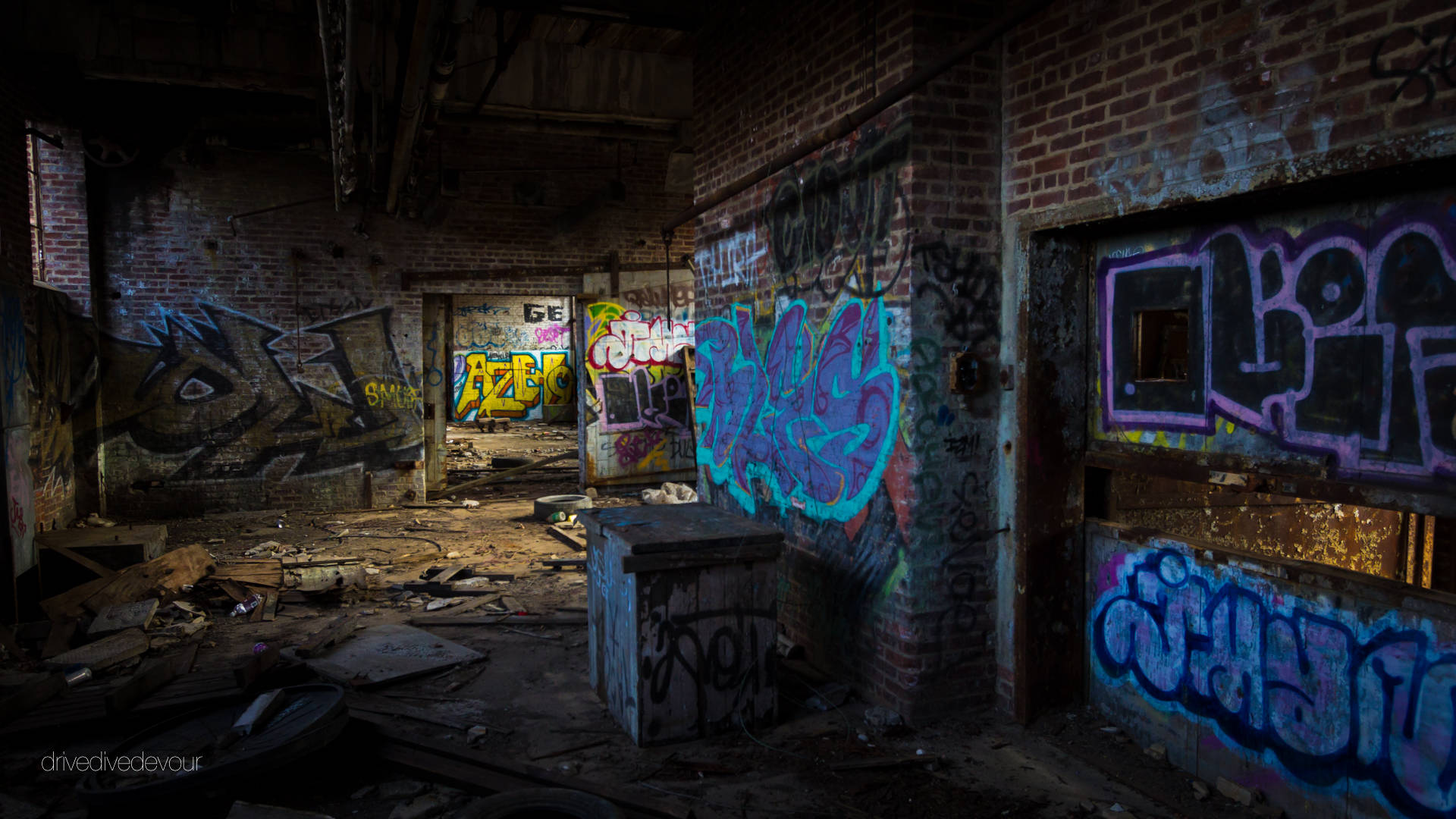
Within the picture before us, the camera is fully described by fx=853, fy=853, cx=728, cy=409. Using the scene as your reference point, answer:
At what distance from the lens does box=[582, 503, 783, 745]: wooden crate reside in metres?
4.32

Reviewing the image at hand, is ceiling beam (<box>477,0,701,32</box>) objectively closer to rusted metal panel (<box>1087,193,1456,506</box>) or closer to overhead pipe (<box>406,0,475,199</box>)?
overhead pipe (<box>406,0,475,199</box>)

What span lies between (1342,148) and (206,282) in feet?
37.0

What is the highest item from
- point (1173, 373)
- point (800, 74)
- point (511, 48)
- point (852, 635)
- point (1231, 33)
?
point (511, 48)

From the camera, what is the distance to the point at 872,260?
15.4 ft

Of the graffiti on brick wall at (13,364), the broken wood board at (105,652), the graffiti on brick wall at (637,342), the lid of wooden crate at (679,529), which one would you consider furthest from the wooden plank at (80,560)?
the graffiti on brick wall at (637,342)

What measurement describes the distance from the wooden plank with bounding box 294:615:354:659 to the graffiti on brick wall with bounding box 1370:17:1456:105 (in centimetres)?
637

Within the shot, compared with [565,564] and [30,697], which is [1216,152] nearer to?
[565,564]

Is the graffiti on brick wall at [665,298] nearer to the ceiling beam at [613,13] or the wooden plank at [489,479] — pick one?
the wooden plank at [489,479]

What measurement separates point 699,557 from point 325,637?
328 centimetres

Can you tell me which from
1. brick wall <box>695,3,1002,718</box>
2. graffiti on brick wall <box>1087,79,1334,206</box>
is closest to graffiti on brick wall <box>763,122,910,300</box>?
brick wall <box>695,3,1002,718</box>

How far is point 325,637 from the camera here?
6.02 meters

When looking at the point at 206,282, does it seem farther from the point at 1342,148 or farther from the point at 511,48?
the point at 1342,148

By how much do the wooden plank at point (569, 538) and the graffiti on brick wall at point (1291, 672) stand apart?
18.4 feet

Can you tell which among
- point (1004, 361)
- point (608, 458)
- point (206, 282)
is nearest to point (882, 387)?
point (1004, 361)
